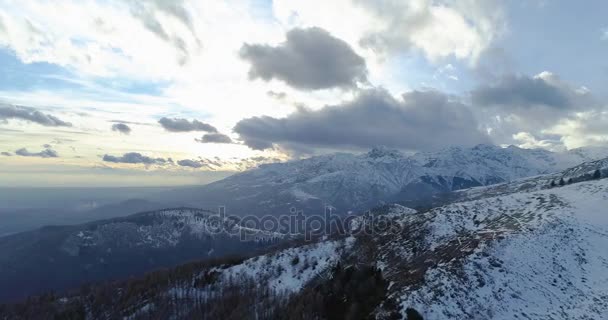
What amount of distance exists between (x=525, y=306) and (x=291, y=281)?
3257 inches

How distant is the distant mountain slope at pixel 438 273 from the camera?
67938 mm

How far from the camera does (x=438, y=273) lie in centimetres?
7719

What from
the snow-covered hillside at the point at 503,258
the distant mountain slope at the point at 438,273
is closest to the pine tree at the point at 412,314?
the distant mountain slope at the point at 438,273

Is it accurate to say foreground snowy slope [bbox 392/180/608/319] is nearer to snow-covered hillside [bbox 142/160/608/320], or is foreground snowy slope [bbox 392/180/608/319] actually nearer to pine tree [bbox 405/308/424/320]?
snow-covered hillside [bbox 142/160/608/320]

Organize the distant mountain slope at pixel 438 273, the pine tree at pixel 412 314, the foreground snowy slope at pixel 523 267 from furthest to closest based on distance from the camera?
1. the distant mountain slope at pixel 438 273
2. the foreground snowy slope at pixel 523 267
3. the pine tree at pixel 412 314

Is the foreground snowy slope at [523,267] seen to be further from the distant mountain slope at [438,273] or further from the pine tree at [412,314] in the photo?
the pine tree at [412,314]

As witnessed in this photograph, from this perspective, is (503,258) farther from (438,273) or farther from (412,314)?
(412,314)

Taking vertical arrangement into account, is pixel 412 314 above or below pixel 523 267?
below

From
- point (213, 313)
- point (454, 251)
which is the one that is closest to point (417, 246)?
point (454, 251)

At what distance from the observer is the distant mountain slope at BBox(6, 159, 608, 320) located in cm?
6794

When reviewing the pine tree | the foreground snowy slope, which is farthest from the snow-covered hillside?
the pine tree

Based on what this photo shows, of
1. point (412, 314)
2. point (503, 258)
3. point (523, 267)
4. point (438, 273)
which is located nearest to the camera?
point (412, 314)

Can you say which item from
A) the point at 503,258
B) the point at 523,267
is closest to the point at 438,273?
the point at 503,258

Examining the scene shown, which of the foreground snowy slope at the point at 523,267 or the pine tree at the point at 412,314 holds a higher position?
the foreground snowy slope at the point at 523,267
